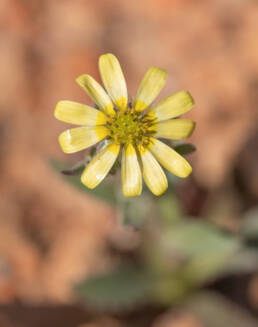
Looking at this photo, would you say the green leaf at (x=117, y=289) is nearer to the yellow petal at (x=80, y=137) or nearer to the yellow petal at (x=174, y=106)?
the yellow petal at (x=80, y=137)

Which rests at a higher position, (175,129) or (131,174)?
(175,129)

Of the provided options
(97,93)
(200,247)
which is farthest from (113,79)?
(200,247)

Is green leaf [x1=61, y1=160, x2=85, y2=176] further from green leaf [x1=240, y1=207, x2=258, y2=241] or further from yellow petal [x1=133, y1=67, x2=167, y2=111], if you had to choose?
green leaf [x1=240, y1=207, x2=258, y2=241]

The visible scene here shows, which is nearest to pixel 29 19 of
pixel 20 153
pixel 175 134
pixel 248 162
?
pixel 20 153

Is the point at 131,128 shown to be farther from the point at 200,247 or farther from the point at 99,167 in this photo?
the point at 200,247

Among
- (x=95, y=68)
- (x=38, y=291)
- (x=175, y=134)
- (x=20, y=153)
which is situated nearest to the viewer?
(x=175, y=134)

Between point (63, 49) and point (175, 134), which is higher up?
point (63, 49)

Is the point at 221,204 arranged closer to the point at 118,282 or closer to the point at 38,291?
the point at 118,282

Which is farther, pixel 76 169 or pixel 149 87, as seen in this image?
pixel 76 169
